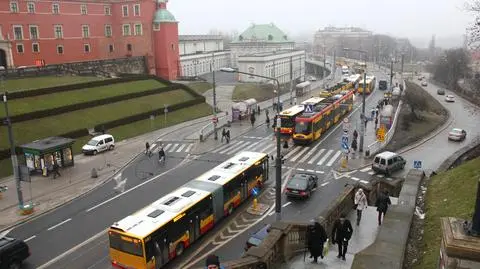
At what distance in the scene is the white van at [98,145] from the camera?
3928cm

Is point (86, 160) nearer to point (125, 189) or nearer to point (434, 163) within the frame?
point (125, 189)

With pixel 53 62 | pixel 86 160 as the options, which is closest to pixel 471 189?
pixel 86 160

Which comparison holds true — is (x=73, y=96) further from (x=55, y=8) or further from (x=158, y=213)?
(x=158, y=213)

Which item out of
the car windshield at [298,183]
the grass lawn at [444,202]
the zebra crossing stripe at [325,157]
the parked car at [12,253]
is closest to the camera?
the grass lawn at [444,202]

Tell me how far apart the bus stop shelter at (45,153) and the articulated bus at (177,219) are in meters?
15.7

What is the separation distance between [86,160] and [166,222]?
2268 cm

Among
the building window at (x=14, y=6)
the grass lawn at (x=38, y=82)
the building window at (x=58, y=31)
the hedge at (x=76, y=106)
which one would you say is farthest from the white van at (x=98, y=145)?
the building window at (x=58, y=31)

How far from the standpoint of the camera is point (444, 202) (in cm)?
1764

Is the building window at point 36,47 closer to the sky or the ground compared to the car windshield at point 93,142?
closer to the sky

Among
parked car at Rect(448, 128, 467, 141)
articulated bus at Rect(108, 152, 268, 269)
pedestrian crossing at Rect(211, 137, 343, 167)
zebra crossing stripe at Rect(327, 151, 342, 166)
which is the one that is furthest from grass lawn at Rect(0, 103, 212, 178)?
parked car at Rect(448, 128, 467, 141)

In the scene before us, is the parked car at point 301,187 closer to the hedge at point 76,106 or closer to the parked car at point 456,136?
the parked car at point 456,136

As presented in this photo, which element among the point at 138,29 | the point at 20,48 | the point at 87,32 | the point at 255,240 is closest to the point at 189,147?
the point at 255,240

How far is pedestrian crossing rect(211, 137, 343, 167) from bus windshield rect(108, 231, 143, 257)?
21.3 m

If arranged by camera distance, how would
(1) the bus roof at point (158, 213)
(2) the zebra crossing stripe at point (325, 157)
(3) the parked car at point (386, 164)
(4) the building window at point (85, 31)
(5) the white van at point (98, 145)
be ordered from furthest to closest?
(4) the building window at point (85, 31) < (5) the white van at point (98, 145) < (2) the zebra crossing stripe at point (325, 157) < (3) the parked car at point (386, 164) < (1) the bus roof at point (158, 213)
